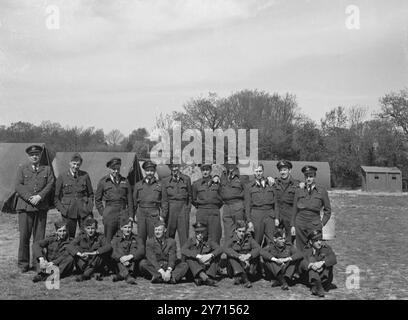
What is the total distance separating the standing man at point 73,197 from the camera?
6945 mm

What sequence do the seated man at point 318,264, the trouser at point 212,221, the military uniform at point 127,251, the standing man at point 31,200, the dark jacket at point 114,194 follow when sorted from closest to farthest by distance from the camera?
1. the seated man at point 318,264
2. the military uniform at point 127,251
3. the standing man at point 31,200
4. the dark jacket at point 114,194
5. the trouser at point 212,221

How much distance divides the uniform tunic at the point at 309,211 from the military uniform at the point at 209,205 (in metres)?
1.27

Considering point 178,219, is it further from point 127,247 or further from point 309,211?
point 309,211

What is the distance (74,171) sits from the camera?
7066mm

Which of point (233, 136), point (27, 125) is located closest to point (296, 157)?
point (233, 136)

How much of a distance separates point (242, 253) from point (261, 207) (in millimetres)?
889

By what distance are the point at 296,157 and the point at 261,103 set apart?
10.3 metres

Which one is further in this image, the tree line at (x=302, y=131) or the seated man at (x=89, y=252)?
the tree line at (x=302, y=131)

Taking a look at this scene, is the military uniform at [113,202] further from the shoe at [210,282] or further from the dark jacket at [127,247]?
the shoe at [210,282]

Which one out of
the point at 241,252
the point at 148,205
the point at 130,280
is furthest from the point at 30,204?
the point at 241,252

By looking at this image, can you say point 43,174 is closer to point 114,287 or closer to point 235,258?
point 114,287

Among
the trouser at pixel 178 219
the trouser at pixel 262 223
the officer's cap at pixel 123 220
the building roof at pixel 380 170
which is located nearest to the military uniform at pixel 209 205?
the trouser at pixel 178 219

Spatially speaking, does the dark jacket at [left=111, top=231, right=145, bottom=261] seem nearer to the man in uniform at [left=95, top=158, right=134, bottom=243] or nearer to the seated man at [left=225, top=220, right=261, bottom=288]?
the man in uniform at [left=95, top=158, right=134, bottom=243]

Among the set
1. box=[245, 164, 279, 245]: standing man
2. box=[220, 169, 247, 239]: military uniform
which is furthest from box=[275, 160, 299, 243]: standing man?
box=[220, 169, 247, 239]: military uniform
